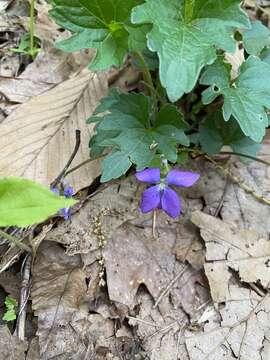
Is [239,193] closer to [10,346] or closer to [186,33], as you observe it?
[186,33]

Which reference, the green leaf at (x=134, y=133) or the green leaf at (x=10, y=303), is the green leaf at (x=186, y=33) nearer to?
the green leaf at (x=134, y=133)

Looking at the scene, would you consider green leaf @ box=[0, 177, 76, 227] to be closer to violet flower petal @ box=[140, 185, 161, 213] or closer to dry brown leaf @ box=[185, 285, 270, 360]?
violet flower petal @ box=[140, 185, 161, 213]

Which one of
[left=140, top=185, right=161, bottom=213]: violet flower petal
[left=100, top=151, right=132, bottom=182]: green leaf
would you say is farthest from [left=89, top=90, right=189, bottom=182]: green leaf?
[left=140, top=185, right=161, bottom=213]: violet flower petal

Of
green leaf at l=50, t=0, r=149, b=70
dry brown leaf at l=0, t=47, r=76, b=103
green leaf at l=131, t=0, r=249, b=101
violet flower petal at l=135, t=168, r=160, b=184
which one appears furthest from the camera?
dry brown leaf at l=0, t=47, r=76, b=103

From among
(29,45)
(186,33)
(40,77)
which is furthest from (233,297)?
(29,45)

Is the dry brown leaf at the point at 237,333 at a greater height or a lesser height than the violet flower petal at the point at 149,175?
lesser

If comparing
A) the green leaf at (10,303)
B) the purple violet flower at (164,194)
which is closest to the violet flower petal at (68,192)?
the purple violet flower at (164,194)
